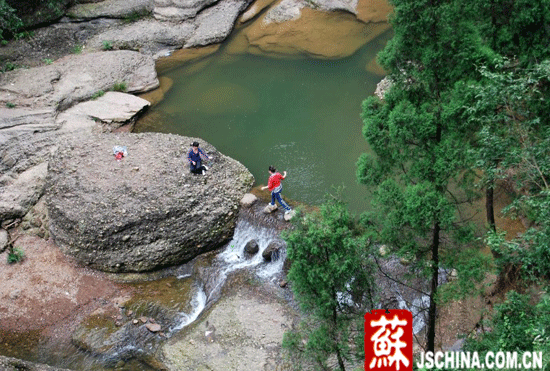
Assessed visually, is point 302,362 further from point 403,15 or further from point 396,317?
point 403,15

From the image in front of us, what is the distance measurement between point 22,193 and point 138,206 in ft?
12.8

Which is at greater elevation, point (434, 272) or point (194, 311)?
point (434, 272)

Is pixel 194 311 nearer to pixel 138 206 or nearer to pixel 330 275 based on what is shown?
pixel 138 206

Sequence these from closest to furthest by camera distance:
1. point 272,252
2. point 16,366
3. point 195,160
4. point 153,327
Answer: point 16,366 < point 153,327 < point 272,252 < point 195,160

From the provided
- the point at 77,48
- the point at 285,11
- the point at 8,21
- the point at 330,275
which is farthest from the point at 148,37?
the point at 330,275

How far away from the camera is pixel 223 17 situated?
24.7 meters

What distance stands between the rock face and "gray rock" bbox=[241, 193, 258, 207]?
0.53 ft

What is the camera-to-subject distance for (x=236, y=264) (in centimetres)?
1441

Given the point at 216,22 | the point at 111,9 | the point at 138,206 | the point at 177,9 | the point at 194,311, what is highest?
the point at 111,9

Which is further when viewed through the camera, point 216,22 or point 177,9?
point 177,9

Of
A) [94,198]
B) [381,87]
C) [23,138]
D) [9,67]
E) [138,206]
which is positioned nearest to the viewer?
[138,206]

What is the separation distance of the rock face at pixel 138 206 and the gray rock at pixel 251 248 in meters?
0.73

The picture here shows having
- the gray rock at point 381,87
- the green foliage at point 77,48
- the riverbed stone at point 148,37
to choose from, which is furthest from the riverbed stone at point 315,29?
the green foliage at point 77,48

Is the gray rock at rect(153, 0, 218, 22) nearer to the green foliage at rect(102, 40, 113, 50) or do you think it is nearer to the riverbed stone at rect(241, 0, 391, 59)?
the riverbed stone at rect(241, 0, 391, 59)
